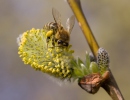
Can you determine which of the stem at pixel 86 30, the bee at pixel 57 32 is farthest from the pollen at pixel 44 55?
the stem at pixel 86 30

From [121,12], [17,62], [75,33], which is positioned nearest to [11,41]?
[17,62]

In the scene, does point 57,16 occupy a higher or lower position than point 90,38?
higher

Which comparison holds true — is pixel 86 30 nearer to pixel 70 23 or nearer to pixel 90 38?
pixel 90 38

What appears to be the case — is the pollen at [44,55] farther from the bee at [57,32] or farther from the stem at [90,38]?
the stem at [90,38]

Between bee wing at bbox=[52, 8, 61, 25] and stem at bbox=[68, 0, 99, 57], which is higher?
bee wing at bbox=[52, 8, 61, 25]

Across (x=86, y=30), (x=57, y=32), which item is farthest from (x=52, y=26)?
(x=86, y=30)

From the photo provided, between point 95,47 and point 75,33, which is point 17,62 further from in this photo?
point 95,47

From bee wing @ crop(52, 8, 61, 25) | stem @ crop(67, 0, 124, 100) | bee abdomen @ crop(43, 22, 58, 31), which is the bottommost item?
stem @ crop(67, 0, 124, 100)

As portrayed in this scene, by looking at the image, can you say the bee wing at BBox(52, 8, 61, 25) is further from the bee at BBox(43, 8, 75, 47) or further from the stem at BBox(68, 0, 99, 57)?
the stem at BBox(68, 0, 99, 57)

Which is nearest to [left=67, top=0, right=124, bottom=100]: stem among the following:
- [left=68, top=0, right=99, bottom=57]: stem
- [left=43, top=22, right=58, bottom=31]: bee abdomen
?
[left=68, top=0, right=99, bottom=57]: stem

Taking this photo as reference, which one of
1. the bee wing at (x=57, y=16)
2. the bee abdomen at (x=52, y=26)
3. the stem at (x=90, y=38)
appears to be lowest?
the stem at (x=90, y=38)

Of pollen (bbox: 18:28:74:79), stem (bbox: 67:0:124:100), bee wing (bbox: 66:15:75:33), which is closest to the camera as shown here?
stem (bbox: 67:0:124:100)
